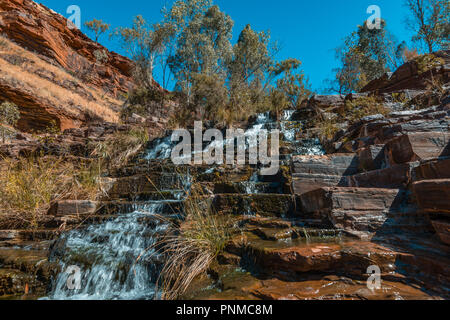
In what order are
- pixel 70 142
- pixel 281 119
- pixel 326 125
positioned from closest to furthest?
pixel 326 125 → pixel 70 142 → pixel 281 119

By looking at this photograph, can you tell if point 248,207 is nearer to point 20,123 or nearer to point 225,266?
point 225,266

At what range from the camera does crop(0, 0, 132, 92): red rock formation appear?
64.3 ft

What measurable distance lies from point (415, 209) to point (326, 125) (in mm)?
4418

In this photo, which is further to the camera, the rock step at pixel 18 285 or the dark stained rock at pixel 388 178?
the dark stained rock at pixel 388 178

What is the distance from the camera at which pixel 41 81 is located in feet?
51.0

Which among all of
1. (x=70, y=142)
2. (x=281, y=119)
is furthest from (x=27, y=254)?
(x=281, y=119)

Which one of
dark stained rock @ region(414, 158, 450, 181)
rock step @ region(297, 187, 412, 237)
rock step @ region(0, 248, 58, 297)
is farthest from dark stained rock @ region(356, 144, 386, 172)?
rock step @ region(0, 248, 58, 297)

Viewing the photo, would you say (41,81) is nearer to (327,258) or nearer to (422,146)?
(327,258)

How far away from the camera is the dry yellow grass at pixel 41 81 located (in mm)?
12766

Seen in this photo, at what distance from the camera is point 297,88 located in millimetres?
10273

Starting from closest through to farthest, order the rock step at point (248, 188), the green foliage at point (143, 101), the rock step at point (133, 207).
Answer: the rock step at point (133, 207) → the rock step at point (248, 188) → the green foliage at point (143, 101)

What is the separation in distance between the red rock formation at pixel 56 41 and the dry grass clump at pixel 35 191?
23.4 m

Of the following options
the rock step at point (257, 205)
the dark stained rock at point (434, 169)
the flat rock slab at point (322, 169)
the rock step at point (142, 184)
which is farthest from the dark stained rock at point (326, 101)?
the dark stained rock at point (434, 169)

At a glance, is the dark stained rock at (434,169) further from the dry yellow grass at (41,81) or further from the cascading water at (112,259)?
the dry yellow grass at (41,81)
